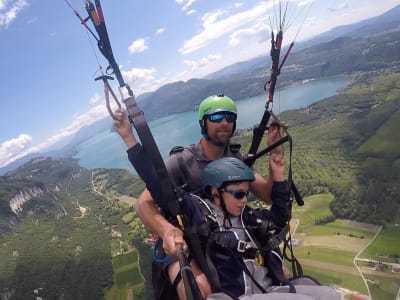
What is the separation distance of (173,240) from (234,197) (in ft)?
2.09

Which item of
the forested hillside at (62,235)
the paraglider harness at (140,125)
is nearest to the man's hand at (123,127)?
the paraglider harness at (140,125)

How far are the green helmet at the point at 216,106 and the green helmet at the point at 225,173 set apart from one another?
59cm

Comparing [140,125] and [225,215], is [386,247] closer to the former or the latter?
[225,215]

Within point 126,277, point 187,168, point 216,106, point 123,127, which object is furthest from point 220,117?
point 126,277

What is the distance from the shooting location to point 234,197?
2.77 meters

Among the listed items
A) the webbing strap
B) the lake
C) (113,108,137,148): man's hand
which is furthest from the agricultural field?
the lake

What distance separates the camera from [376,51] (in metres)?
158

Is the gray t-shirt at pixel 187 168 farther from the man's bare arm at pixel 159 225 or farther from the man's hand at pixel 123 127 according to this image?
the man's hand at pixel 123 127

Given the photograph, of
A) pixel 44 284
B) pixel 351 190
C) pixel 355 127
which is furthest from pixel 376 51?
pixel 44 284

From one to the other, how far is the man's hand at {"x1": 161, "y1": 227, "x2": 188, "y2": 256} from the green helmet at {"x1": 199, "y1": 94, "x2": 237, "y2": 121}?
4.00 ft

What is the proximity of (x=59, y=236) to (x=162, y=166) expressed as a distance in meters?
84.7

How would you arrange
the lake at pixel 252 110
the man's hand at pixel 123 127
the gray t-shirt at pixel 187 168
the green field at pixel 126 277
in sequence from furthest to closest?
the lake at pixel 252 110 < the green field at pixel 126 277 < the gray t-shirt at pixel 187 168 < the man's hand at pixel 123 127

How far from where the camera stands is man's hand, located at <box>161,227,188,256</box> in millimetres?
2338

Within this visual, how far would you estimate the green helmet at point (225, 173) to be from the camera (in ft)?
8.97
